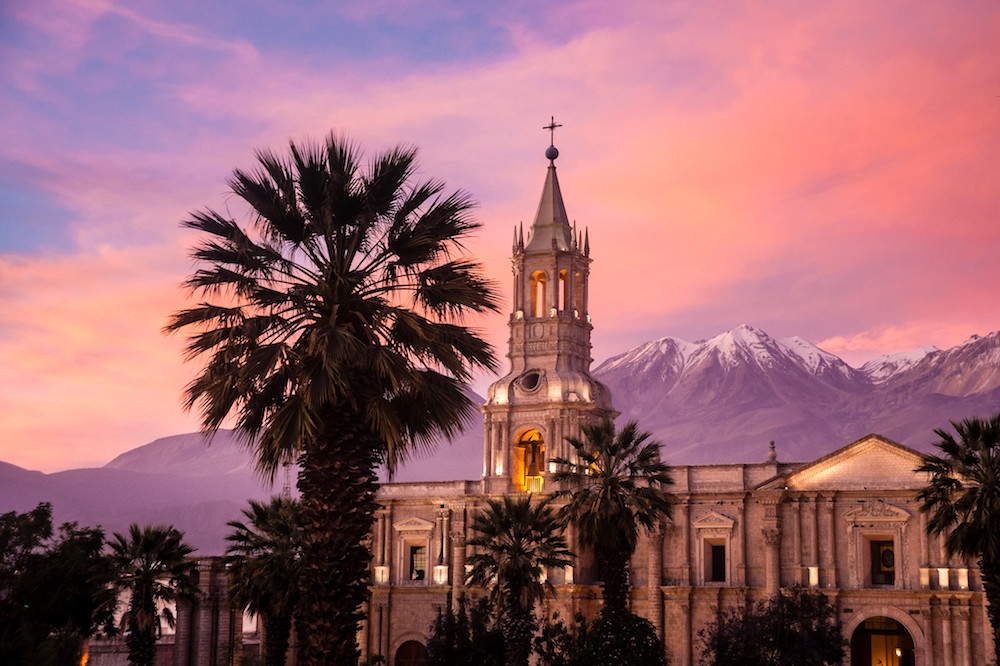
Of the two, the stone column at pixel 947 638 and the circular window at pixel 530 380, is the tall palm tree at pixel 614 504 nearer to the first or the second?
the circular window at pixel 530 380

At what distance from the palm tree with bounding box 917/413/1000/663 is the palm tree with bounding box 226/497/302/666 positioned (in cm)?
2417

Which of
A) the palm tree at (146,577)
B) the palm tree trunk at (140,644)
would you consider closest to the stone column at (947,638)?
the palm tree at (146,577)

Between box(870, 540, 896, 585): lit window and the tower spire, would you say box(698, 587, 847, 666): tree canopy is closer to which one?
box(870, 540, 896, 585): lit window

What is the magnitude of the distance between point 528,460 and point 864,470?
664 inches

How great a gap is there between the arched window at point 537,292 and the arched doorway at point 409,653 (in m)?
18.0

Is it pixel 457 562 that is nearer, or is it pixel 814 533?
pixel 814 533

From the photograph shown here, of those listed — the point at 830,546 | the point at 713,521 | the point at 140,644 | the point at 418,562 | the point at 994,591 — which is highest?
the point at 713,521

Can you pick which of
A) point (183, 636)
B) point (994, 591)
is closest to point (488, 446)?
point (183, 636)

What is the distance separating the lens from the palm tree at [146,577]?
4425 centimetres

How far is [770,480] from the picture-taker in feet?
176

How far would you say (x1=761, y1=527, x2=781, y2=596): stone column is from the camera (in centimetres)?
5231

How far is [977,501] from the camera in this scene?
37.3m

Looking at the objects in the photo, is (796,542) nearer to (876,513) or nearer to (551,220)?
(876,513)

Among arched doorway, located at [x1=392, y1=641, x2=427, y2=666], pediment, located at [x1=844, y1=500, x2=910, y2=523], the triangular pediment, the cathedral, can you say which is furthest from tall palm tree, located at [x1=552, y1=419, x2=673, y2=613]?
arched doorway, located at [x1=392, y1=641, x2=427, y2=666]
